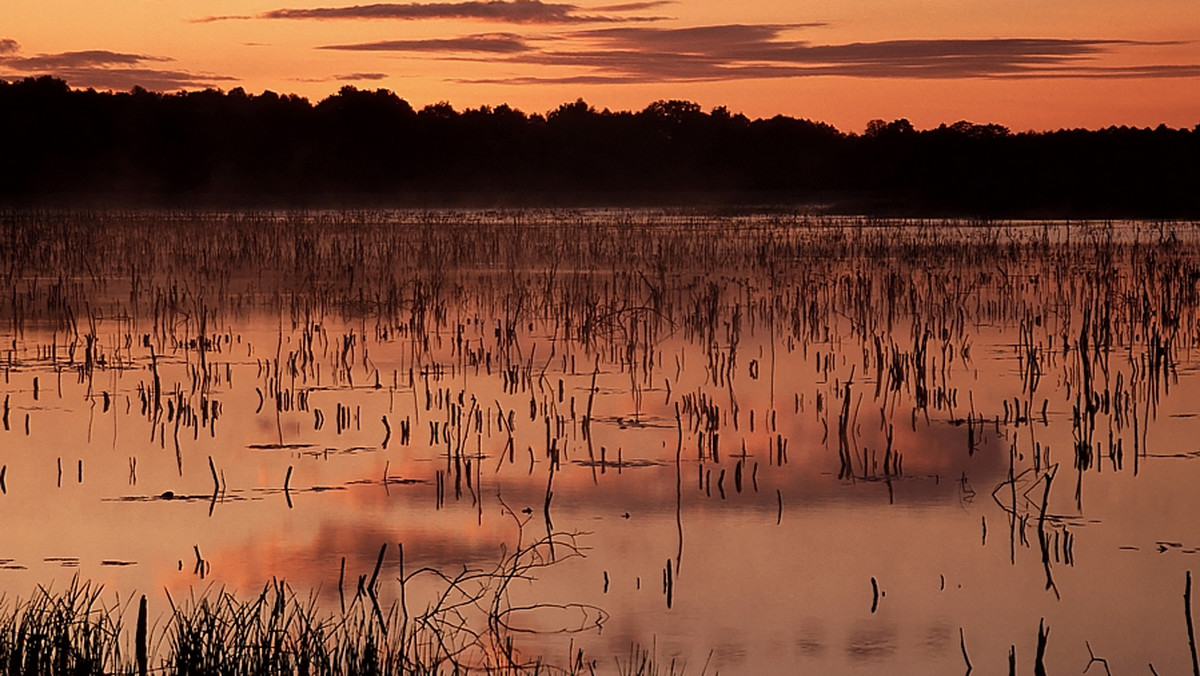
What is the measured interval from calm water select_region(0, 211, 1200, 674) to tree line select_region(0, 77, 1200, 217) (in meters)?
37.6

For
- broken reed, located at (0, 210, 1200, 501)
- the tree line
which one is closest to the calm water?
broken reed, located at (0, 210, 1200, 501)

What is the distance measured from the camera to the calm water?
4.97m

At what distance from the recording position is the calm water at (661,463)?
196 inches

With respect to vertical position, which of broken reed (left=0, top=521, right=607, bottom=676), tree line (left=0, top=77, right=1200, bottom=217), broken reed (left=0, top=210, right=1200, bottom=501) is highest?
tree line (left=0, top=77, right=1200, bottom=217)

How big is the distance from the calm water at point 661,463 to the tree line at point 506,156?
37.6 m

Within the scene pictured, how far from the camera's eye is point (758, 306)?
568 inches

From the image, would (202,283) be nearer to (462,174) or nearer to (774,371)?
(774,371)

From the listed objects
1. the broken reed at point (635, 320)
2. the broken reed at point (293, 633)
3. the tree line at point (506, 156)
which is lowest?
the broken reed at point (293, 633)

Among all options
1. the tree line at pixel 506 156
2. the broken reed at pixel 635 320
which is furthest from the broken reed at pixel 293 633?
the tree line at pixel 506 156

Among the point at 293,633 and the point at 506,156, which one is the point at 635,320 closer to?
the point at 293,633

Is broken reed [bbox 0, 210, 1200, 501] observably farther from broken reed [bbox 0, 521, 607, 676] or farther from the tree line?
the tree line

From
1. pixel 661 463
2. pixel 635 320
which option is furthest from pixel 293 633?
pixel 635 320

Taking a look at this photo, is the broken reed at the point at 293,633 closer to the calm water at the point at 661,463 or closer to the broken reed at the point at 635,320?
the calm water at the point at 661,463

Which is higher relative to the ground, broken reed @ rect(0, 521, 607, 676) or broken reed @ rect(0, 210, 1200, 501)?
broken reed @ rect(0, 210, 1200, 501)
